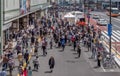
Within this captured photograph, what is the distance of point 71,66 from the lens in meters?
27.9

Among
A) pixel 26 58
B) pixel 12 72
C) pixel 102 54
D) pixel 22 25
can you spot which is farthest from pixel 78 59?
pixel 22 25

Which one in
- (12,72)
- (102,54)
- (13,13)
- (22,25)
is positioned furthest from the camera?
(22,25)

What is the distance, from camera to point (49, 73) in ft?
82.5

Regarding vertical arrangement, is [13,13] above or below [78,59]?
above

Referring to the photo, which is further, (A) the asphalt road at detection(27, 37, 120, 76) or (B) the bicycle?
(B) the bicycle

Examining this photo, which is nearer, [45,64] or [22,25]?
[45,64]

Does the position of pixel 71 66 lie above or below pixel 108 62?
below

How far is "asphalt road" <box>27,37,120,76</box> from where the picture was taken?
82.7 feet

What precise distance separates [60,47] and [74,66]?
1014 centimetres

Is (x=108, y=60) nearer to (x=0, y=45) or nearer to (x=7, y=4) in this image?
(x=0, y=45)

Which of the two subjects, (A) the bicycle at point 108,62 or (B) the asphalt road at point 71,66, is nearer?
(B) the asphalt road at point 71,66

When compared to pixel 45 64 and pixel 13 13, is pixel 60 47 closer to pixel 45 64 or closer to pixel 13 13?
pixel 13 13

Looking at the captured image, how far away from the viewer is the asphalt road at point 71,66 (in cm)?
2522

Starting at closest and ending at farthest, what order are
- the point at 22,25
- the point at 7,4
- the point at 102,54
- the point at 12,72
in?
the point at 12,72, the point at 102,54, the point at 7,4, the point at 22,25
